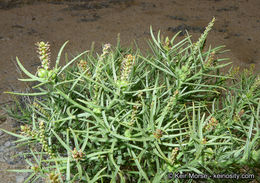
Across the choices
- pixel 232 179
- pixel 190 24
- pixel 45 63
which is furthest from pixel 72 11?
pixel 232 179

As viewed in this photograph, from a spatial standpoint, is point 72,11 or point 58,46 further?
point 72,11

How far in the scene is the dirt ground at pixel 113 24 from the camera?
6.07 ft

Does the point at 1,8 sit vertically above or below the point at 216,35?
above

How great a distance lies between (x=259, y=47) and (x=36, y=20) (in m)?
1.95

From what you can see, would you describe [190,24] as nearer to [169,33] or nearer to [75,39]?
[169,33]

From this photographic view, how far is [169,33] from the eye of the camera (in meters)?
2.08

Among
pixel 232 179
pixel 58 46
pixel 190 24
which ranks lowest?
pixel 232 179

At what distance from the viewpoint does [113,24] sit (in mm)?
2234

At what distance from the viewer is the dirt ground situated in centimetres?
185

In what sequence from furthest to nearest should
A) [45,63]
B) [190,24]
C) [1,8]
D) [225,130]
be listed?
1. [1,8]
2. [190,24]
3. [225,130]
4. [45,63]

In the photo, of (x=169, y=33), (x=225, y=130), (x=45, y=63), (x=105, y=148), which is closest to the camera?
(x=45, y=63)

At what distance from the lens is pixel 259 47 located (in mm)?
1955

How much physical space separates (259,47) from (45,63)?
1.91 metres

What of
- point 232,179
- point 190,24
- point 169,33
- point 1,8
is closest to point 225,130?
point 232,179
